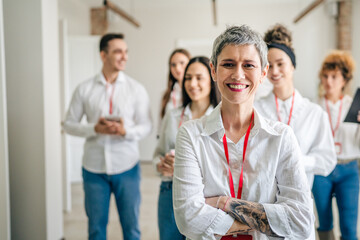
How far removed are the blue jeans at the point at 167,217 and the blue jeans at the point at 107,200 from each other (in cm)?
58

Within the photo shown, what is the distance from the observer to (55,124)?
2.84 m

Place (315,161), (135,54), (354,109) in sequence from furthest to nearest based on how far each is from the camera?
(135,54) < (354,109) < (315,161)

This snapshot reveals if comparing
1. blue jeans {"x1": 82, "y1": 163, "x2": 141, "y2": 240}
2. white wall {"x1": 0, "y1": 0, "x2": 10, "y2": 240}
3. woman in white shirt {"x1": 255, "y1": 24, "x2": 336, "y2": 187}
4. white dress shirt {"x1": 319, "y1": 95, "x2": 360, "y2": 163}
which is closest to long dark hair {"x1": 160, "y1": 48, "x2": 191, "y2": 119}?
blue jeans {"x1": 82, "y1": 163, "x2": 141, "y2": 240}

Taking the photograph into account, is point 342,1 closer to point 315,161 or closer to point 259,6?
point 259,6

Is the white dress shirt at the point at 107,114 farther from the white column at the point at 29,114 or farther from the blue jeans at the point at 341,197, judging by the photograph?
the blue jeans at the point at 341,197

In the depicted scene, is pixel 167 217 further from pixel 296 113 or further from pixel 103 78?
pixel 103 78

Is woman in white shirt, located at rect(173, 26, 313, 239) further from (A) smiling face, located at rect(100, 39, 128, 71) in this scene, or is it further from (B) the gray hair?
(A) smiling face, located at rect(100, 39, 128, 71)

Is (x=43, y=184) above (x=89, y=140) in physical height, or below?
below

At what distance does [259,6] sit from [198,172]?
6.62 metres

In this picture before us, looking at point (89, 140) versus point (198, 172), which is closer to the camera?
point (198, 172)

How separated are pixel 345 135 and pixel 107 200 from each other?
2120mm

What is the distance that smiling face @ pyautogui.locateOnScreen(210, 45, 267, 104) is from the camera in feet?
4.17

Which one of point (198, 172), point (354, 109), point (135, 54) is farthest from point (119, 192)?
point (135, 54)

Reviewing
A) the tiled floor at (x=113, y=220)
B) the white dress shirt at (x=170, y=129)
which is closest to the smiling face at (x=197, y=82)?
the white dress shirt at (x=170, y=129)
